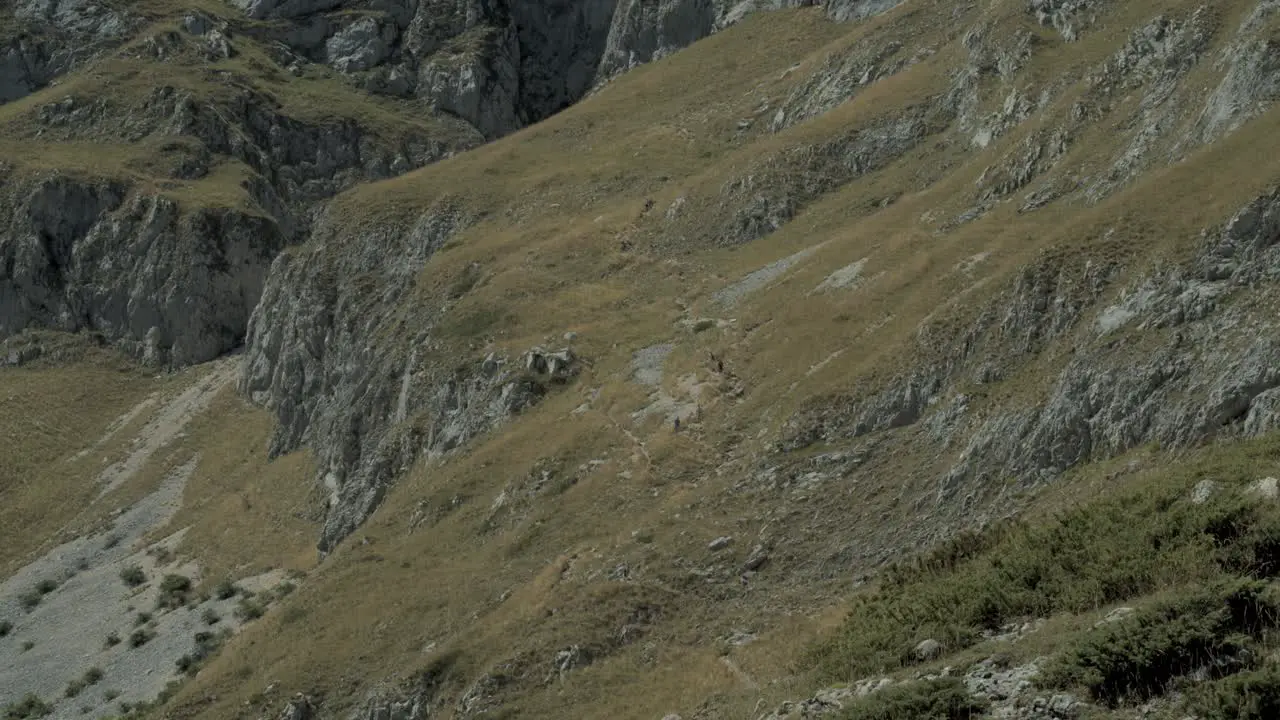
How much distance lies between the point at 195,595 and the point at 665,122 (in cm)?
5456

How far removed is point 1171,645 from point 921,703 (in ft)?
12.5

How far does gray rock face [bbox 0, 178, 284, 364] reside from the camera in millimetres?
148375

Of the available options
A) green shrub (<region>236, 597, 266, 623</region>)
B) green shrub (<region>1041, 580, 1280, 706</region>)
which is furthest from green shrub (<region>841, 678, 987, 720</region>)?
green shrub (<region>236, 597, 266, 623</region>)

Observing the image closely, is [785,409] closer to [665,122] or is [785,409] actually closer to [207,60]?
[665,122]

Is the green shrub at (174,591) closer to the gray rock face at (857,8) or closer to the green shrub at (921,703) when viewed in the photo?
the green shrub at (921,703)

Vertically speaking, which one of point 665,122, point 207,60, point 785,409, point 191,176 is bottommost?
point 785,409

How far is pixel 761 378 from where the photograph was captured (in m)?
52.2

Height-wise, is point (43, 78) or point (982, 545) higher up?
point (43, 78)

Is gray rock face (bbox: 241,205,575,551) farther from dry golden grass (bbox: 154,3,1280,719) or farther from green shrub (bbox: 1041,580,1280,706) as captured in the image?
green shrub (bbox: 1041,580,1280,706)

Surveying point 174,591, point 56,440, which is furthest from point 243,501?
point 56,440

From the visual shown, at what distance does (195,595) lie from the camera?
82.8 meters

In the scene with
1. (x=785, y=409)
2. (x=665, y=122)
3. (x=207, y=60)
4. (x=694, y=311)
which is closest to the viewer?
(x=785, y=409)

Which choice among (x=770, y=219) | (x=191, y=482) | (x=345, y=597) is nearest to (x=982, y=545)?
(x=345, y=597)

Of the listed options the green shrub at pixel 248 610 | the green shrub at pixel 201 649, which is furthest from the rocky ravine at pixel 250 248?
the green shrub at pixel 201 649
